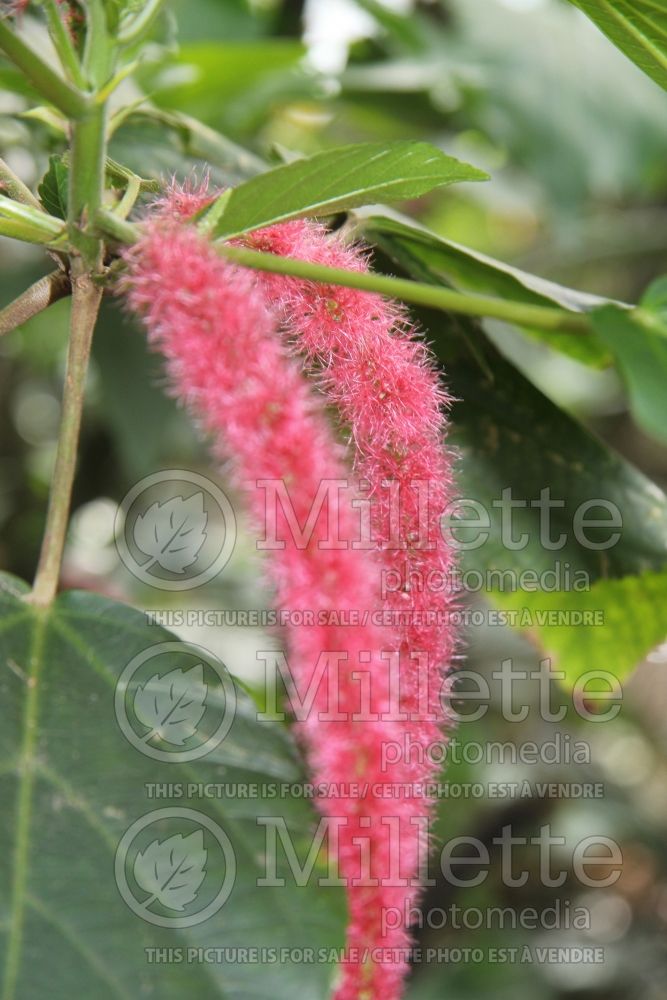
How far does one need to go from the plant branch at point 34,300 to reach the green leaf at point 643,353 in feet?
0.98

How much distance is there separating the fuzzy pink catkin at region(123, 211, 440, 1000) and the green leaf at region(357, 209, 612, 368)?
0.72ft

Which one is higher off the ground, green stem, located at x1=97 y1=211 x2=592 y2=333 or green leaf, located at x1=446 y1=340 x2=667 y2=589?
green leaf, located at x1=446 y1=340 x2=667 y2=589

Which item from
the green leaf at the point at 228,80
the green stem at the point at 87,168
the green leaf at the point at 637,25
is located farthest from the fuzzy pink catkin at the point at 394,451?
the green leaf at the point at 228,80

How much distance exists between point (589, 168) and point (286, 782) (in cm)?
134

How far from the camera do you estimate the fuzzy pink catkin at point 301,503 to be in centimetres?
48

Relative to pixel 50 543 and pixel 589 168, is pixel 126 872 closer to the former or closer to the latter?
pixel 50 543

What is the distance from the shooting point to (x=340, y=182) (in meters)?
0.60

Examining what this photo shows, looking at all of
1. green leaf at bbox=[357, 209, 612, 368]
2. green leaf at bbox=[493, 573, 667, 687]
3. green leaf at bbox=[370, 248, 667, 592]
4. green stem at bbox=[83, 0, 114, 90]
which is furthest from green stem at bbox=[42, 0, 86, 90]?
green leaf at bbox=[493, 573, 667, 687]

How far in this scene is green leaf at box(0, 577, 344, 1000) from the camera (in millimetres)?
516

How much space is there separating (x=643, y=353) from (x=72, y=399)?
12.0 inches

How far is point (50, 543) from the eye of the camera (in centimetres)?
60

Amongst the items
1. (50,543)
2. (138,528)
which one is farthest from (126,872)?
(138,528)

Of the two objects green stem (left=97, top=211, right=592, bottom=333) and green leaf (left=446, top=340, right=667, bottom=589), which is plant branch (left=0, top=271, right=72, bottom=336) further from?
green leaf (left=446, top=340, right=667, bottom=589)

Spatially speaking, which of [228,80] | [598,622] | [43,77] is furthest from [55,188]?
[228,80]
